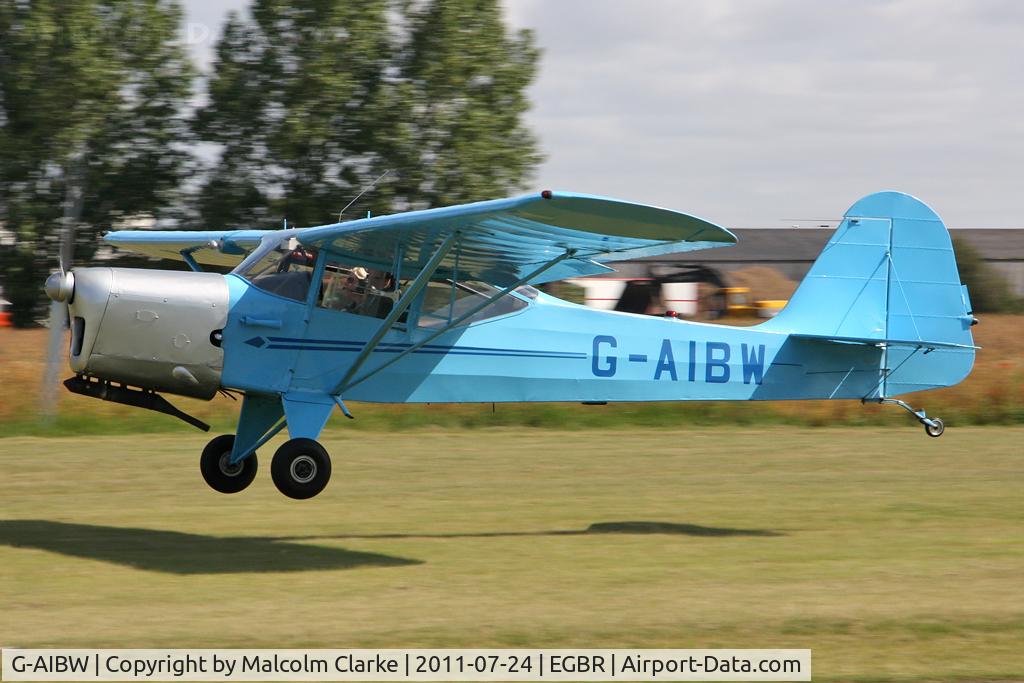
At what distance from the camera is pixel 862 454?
48.1 ft

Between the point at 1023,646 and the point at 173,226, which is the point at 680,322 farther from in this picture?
the point at 173,226

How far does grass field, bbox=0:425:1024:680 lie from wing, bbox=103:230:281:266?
224 centimetres

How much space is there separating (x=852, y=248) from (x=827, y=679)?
5804 mm

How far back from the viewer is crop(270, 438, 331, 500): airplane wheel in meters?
8.70

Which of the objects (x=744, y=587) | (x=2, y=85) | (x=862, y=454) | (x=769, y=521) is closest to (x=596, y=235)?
(x=744, y=587)

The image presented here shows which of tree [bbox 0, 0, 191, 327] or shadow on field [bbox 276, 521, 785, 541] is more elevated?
tree [bbox 0, 0, 191, 327]

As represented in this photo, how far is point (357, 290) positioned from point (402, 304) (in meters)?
0.50

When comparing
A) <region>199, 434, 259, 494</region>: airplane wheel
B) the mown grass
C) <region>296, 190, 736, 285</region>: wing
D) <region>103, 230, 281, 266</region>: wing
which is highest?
<region>103, 230, 281, 266</region>: wing

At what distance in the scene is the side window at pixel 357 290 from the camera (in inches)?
365

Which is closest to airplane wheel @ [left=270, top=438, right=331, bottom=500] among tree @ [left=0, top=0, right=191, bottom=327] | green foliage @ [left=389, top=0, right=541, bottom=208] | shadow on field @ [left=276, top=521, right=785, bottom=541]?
shadow on field @ [left=276, top=521, right=785, bottom=541]

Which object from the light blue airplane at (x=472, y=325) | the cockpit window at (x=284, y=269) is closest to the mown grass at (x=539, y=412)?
the light blue airplane at (x=472, y=325)

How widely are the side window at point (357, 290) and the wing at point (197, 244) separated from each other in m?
1.59

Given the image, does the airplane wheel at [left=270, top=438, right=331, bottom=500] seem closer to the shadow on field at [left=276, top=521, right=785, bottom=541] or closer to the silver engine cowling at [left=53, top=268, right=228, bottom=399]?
the silver engine cowling at [left=53, top=268, right=228, bottom=399]

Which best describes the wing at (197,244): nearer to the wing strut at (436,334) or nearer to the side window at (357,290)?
the side window at (357,290)
